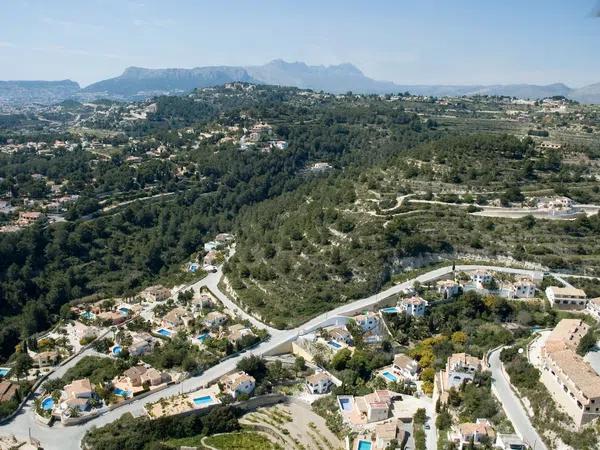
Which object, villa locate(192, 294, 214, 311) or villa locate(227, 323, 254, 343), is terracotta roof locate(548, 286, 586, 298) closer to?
villa locate(227, 323, 254, 343)

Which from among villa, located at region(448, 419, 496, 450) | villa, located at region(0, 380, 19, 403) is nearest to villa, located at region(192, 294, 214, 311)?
villa, located at region(0, 380, 19, 403)

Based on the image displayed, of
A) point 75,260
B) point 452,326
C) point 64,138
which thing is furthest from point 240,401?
point 64,138

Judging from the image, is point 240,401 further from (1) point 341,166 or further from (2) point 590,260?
(1) point 341,166

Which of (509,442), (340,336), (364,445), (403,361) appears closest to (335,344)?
(340,336)

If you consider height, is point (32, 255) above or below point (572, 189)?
below

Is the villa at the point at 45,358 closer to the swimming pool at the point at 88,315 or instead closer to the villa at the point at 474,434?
the swimming pool at the point at 88,315

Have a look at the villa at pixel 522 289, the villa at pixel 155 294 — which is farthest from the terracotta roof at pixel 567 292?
the villa at pixel 155 294
